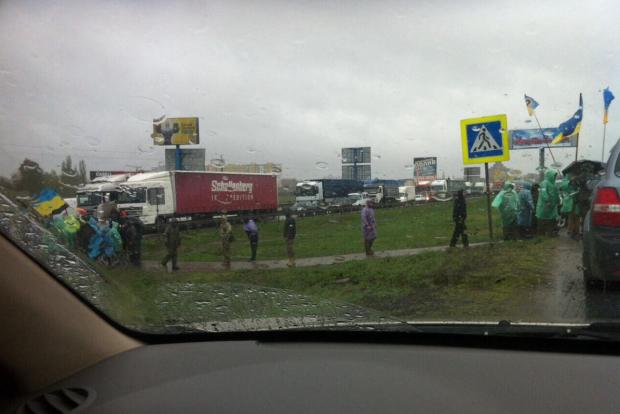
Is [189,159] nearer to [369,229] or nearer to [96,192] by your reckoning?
[96,192]

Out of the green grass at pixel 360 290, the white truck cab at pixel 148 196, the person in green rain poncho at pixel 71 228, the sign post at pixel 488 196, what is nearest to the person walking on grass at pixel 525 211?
the green grass at pixel 360 290

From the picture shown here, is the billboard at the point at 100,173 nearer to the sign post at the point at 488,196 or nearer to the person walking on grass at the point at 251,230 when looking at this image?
the person walking on grass at the point at 251,230

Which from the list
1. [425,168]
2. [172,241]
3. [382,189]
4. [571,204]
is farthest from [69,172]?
→ [571,204]

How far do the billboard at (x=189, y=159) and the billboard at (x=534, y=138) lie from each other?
287 centimetres

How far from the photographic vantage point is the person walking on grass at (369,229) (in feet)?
24.0

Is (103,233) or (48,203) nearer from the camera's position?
(48,203)

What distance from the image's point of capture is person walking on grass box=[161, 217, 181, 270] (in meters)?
5.68

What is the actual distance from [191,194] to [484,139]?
369 cm

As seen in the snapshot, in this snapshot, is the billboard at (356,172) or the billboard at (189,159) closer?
the billboard at (189,159)

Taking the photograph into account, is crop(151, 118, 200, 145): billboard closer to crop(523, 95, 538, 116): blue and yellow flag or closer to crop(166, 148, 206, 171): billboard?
crop(166, 148, 206, 171): billboard

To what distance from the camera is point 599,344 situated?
285 centimetres

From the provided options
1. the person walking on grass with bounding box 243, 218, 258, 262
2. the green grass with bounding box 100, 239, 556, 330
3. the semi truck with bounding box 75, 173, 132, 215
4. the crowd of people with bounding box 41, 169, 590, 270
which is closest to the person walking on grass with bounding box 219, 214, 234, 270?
the crowd of people with bounding box 41, 169, 590, 270

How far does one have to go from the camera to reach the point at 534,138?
5.28m

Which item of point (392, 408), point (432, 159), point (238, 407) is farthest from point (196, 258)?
point (392, 408)
